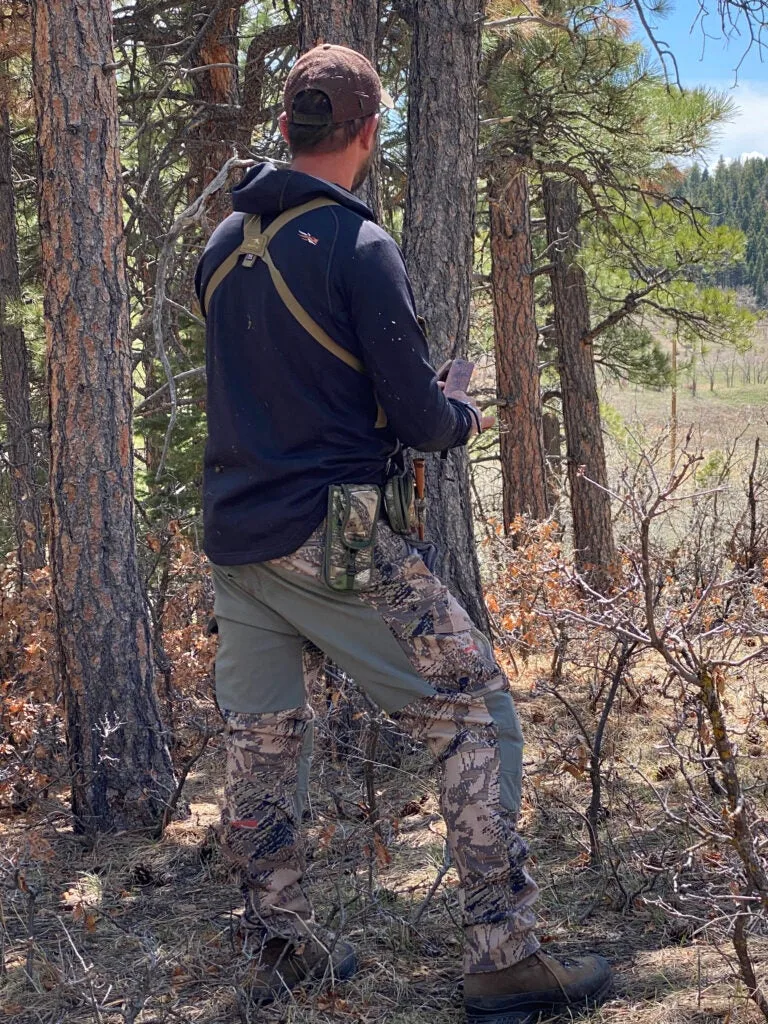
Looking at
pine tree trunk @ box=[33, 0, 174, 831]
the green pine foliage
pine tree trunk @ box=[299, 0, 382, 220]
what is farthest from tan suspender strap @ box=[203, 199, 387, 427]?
the green pine foliage

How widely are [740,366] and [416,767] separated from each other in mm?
71746

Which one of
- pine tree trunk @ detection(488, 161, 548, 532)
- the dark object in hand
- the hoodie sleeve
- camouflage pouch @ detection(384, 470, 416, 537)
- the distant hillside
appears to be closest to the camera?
the hoodie sleeve

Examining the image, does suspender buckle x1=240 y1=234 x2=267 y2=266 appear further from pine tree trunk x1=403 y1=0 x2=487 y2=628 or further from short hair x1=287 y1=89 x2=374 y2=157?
pine tree trunk x1=403 y1=0 x2=487 y2=628

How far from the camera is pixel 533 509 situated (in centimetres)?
1168

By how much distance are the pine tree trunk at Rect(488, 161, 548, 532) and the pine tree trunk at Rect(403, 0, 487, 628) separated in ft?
20.7

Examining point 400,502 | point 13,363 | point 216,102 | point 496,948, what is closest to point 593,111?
point 216,102

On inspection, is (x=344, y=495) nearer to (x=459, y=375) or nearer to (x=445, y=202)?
(x=459, y=375)

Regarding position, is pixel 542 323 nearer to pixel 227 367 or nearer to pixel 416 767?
pixel 416 767

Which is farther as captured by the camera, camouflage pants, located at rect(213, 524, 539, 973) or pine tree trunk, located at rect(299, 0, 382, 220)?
pine tree trunk, located at rect(299, 0, 382, 220)

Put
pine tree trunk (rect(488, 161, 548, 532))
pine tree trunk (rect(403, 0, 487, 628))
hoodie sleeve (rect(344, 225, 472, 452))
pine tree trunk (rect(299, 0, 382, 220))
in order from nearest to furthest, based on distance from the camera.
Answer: hoodie sleeve (rect(344, 225, 472, 452)) → pine tree trunk (rect(299, 0, 382, 220)) → pine tree trunk (rect(403, 0, 487, 628)) → pine tree trunk (rect(488, 161, 548, 532))

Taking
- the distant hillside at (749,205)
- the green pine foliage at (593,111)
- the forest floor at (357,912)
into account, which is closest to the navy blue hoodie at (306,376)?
the forest floor at (357,912)

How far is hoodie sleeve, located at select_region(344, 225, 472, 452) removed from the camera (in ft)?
8.13

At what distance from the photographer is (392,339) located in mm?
2486

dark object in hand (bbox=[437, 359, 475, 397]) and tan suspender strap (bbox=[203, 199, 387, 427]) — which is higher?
tan suspender strap (bbox=[203, 199, 387, 427])
